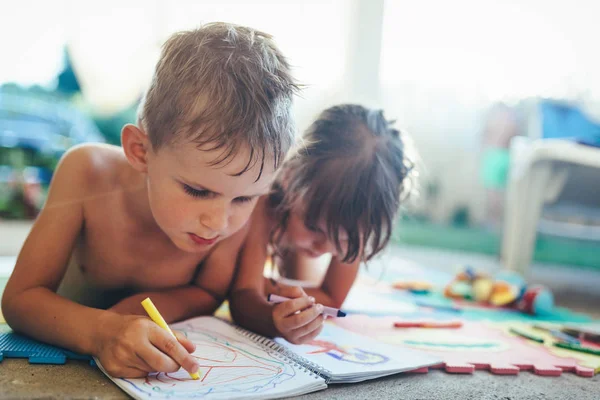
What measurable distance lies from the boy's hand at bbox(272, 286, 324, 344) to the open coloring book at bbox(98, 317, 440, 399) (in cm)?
3

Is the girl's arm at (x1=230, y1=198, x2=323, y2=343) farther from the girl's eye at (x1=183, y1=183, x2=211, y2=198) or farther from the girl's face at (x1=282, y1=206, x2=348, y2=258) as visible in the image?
the girl's eye at (x1=183, y1=183, x2=211, y2=198)

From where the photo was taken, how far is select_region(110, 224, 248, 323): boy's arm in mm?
880

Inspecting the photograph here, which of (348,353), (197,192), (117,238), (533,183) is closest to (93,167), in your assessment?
(117,238)

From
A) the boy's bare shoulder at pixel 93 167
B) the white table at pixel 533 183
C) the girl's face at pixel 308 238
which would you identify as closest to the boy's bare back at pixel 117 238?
the boy's bare shoulder at pixel 93 167

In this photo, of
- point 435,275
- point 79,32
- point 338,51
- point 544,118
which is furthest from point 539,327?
point 79,32

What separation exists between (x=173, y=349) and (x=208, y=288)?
31cm

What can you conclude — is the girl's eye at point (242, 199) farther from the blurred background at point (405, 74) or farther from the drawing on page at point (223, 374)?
the blurred background at point (405, 74)

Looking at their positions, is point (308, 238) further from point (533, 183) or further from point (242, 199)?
point (533, 183)

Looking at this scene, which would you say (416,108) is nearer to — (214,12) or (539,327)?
(214,12)

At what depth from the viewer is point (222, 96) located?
700 mm

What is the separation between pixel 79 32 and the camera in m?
2.62

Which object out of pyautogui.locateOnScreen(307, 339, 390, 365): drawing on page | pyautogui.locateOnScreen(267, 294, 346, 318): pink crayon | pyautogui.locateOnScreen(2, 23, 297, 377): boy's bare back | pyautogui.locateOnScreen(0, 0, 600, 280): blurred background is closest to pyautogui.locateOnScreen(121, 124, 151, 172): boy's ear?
pyautogui.locateOnScreen(2, 23, 297, 377): boy's bare back

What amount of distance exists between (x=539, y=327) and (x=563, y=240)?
153cm

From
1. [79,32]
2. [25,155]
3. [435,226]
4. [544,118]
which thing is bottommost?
[435,226]
